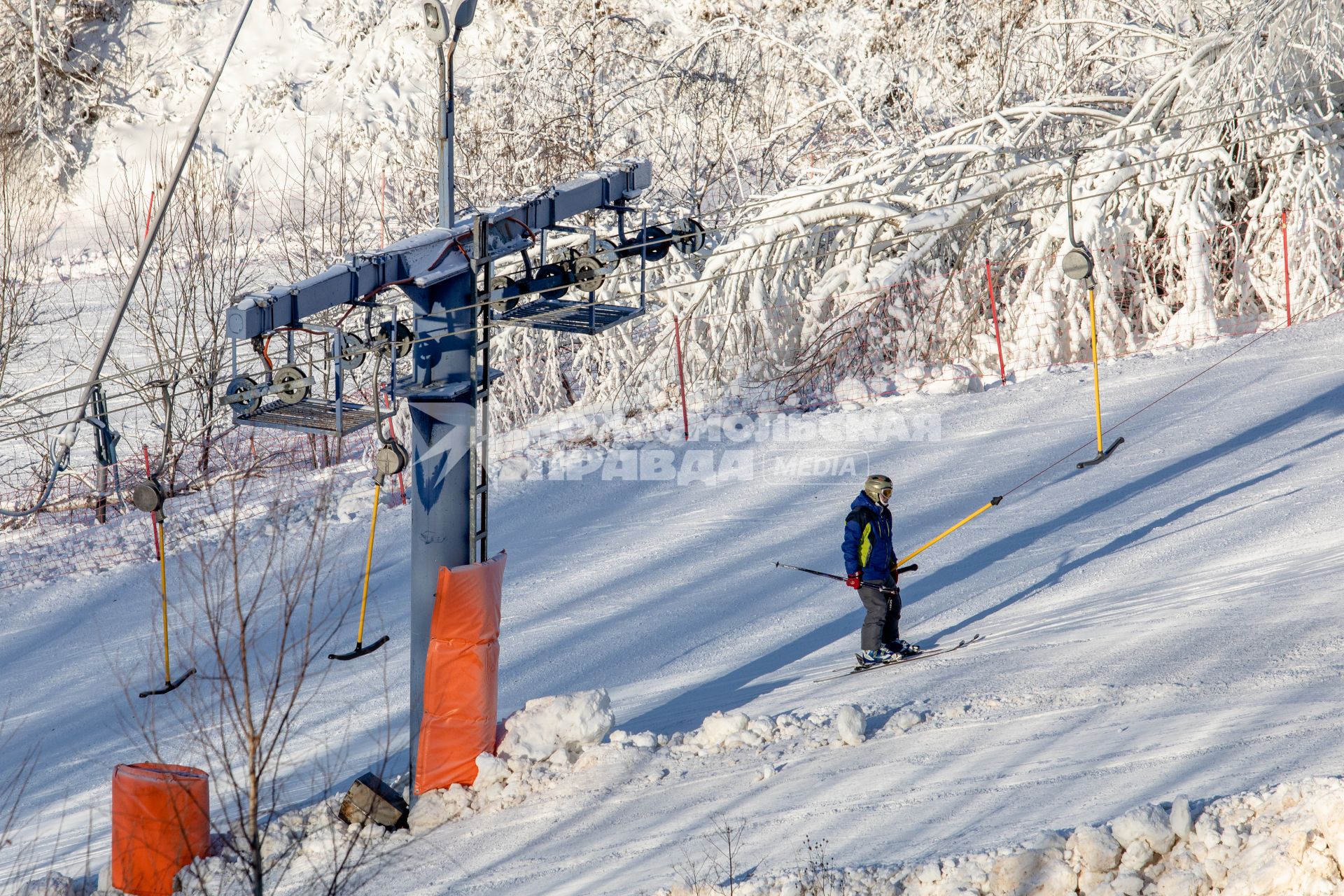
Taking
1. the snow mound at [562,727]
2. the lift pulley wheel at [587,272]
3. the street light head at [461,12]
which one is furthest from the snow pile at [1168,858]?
the street light head at [461,12]

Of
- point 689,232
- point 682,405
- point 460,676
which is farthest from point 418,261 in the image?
point 682,405

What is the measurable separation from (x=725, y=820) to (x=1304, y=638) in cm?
423

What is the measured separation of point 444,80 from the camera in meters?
9.88

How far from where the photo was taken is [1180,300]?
19.4 meters

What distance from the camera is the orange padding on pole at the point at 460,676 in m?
9.41

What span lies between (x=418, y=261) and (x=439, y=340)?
568mm

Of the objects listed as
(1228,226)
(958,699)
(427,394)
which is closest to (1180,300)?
(1228,226)

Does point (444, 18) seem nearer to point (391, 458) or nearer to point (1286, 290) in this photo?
point (391, 458)

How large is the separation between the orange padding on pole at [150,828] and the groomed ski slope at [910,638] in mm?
830

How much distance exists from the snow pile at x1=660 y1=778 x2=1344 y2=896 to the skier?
3.76 meters

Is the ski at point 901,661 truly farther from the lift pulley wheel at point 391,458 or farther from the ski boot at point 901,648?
the lift pulley wheel at point 391,458

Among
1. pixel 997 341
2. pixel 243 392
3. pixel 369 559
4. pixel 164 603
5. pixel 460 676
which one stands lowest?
pixel 460 676

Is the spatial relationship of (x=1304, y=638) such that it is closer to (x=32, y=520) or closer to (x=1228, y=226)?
(x=1228, y=226)

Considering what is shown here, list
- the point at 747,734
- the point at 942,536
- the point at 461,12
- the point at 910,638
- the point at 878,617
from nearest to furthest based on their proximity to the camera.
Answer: the point at 747,734 < the point at 461,12 < the point at 878,617 < the point at 910,638 < the point at 942,536
